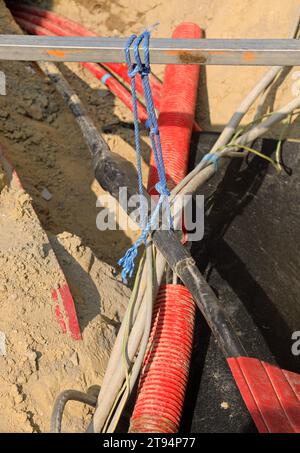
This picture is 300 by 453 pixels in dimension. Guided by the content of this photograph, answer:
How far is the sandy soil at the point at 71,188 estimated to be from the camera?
2.52 metres

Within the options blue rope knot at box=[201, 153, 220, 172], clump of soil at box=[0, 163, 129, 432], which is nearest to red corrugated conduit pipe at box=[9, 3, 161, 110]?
blue rope knot at box=[201, 153, 220, 172]

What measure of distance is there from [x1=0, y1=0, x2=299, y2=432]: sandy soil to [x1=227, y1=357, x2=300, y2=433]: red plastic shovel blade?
2.42 ft

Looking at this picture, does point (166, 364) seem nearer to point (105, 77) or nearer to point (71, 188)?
point (71, 188)

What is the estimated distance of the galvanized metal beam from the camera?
2234mm

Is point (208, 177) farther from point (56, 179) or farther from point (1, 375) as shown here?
point (1, 375)

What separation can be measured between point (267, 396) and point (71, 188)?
2384mm

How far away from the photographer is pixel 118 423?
254 centimetres

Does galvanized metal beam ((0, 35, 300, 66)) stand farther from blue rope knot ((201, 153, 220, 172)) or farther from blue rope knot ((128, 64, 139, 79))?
blue rope knot ((201, 153, 220, 172))

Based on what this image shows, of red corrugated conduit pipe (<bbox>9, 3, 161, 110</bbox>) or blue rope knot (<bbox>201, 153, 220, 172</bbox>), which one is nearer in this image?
blue rope knot (<bbox>201, 153, 220, 172</bbox>)

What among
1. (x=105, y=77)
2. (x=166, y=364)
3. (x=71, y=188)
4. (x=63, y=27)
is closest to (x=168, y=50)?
(x=166, y=364)

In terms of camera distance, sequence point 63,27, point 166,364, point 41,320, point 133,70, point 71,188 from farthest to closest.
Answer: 1. point 63,27
2. point 71,188
3. point 41,320
4. point 166,364
5. point 133,70

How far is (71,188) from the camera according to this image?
13.6 feet

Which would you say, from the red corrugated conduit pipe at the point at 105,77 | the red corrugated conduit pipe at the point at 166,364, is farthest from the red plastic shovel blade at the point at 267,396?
the red corrugated conduit pipe at the point at 105,77

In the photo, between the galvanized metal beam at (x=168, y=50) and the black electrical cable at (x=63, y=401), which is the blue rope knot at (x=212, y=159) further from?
the black electrical cable at (x=63, y=401)
